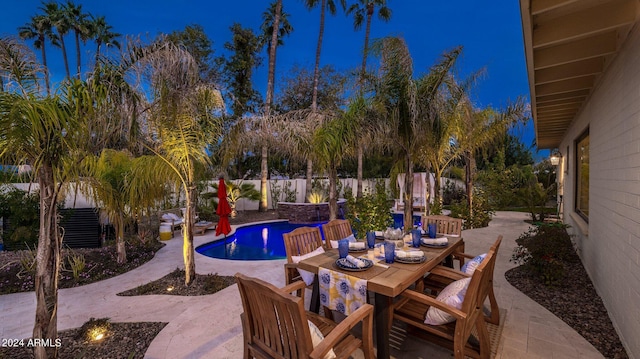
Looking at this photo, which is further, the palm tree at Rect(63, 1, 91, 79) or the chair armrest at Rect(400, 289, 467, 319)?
the palm tree at Rect(63, 1, 91, 79)

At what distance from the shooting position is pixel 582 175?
549 centimetres

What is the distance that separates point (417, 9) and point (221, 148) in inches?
4704

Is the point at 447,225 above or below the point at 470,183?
below

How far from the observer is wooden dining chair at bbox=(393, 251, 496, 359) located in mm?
2225

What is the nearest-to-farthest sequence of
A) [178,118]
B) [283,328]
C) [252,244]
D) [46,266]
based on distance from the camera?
[283,328], [46,266], [178,118], [252,244]

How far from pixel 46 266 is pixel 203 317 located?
1587 millimetres

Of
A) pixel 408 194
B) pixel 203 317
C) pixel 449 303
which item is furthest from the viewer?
pixel 408 194

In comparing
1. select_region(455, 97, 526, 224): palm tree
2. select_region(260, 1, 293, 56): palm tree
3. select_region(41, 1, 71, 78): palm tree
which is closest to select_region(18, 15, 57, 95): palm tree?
select_region(41, 1, 71, 78): palm tree

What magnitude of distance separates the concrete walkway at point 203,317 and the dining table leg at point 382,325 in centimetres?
36

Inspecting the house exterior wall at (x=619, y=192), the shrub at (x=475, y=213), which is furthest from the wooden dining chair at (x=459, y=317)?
the shrub at (x=475, y=213)

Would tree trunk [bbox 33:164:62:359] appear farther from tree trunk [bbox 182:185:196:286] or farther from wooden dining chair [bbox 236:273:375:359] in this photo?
tree trunk [bbox 182:185:196:286]

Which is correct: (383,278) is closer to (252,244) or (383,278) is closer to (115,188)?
(115,188)

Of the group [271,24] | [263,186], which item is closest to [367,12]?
[271,24]

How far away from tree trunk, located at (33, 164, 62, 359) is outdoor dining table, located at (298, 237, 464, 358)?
6.64ft
